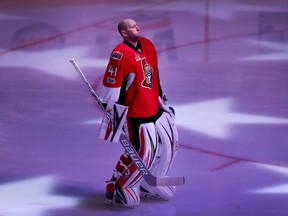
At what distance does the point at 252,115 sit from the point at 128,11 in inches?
145

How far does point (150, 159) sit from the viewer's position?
13.6 ft

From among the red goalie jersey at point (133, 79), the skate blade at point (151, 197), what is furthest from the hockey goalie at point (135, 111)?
the skate blade at point (151, 197)

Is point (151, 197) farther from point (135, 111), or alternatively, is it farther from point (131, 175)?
point (135, 111)

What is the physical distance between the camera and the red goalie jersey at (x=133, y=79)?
3999 mm

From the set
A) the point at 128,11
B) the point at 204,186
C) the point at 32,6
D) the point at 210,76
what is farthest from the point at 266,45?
the point at 204,186

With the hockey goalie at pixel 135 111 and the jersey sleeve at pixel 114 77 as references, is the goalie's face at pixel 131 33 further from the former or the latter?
A: the jersey sleeve at pixel 114 77

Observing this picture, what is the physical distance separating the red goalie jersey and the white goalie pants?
8cm

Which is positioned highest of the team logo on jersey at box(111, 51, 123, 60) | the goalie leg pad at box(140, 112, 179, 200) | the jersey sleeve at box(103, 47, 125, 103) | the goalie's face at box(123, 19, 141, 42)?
the goalie's face at box(123, 19, 141, 42)

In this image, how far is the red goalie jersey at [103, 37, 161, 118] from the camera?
400cm

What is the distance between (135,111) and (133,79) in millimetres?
157

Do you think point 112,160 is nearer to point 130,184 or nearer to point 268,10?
point 130,184

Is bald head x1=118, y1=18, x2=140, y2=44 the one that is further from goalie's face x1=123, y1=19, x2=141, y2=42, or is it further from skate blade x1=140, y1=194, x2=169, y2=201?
skate blade x1=140, y1=194, x2=169, y2=201

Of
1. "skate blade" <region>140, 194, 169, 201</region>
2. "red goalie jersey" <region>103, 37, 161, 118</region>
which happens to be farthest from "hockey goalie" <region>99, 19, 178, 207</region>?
"skate blade" <region>140, 194, 169, 201</region>

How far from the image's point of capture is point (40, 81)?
6832 millimetres
